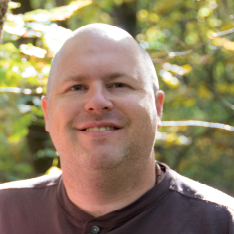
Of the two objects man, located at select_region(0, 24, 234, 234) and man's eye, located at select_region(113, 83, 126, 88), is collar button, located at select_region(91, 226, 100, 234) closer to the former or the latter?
man, located at select_region(0, 24, 234, 234)

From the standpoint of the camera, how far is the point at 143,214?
1.61 metres

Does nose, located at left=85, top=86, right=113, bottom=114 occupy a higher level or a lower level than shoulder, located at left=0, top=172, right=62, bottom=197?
higher

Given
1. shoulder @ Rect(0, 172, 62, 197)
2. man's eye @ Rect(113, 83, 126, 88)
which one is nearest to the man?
man's eye @ Rect(113, 83, 126, 88)

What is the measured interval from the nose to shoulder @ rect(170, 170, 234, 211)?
0.61 m

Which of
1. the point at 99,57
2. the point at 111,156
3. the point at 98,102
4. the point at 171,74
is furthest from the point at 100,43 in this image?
the point at 171,74

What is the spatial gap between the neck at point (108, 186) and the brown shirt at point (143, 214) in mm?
51

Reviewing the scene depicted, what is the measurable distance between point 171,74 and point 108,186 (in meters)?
2.56

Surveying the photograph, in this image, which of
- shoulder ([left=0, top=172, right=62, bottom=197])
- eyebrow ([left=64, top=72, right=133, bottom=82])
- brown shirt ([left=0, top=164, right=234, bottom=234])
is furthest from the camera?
shoulder ([left=0, top=172, right=62, bottom=197])

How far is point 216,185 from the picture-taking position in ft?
20.9

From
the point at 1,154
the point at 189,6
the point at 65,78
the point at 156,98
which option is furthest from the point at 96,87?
the point at 1,154

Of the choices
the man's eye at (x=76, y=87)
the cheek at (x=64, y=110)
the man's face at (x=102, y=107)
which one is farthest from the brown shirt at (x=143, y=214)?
the man's eye at (x=76, y=87)

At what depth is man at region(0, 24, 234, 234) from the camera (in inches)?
61.8

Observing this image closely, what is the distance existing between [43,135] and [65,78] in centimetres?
249

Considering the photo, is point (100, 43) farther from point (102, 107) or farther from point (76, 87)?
point (102, 107)
